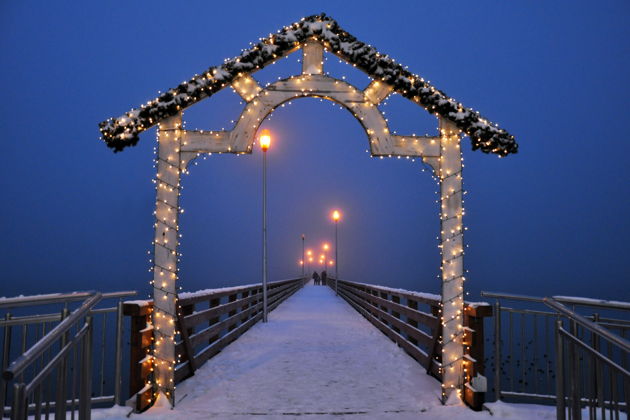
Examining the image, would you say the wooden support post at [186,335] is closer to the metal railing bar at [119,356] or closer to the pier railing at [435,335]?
the metal railing bar at [119,356]

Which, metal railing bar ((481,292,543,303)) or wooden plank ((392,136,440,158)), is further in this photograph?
wooden plank ((392,136,440,158))

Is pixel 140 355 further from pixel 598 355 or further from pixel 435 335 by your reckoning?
pixel 598 355

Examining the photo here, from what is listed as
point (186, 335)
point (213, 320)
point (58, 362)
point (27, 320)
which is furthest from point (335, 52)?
point (213, 320)

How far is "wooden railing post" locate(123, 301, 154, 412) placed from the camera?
578 cm

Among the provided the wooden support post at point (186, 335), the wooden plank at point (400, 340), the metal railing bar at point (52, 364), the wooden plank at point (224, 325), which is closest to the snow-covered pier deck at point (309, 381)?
the wooden plank at point (400, 340)

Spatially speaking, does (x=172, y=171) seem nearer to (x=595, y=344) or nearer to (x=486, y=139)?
(x=486, y=139)

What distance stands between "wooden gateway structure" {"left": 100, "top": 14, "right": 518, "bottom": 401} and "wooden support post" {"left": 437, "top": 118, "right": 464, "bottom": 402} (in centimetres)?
1

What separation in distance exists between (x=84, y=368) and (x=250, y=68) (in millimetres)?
4179

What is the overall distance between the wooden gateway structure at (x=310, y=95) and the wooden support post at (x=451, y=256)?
0.01 metres

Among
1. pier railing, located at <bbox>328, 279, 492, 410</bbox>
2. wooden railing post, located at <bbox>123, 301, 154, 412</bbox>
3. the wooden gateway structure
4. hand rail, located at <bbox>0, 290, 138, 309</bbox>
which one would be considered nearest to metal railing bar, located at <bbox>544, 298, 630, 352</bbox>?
pier railing, located at <bbox>328, 279, 492, 410</bbox>

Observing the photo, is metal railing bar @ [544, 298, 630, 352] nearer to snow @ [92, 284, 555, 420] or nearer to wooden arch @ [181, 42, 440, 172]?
snow @ [92, 284, 555, 420]

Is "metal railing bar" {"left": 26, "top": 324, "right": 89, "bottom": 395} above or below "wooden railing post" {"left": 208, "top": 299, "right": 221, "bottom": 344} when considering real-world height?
above

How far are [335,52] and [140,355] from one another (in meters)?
4.56

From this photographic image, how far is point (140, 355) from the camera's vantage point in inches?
231
